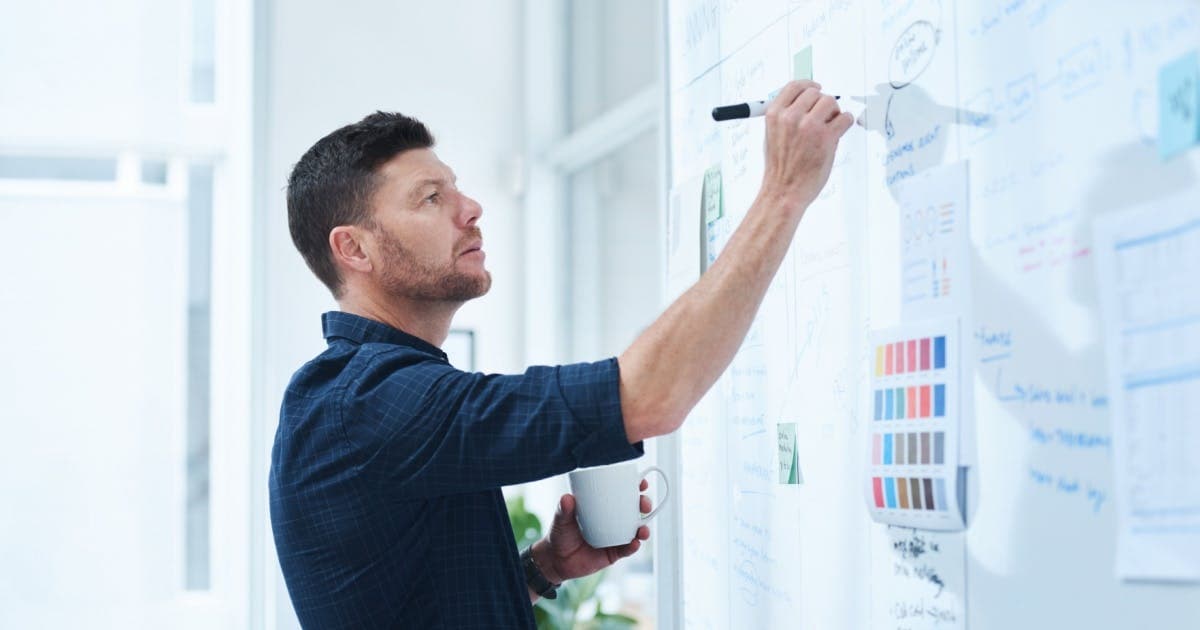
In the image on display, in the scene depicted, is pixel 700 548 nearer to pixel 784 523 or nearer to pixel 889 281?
pixel 784 523

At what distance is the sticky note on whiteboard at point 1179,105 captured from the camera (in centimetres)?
72

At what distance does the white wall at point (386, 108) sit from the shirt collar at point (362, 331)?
192 cm

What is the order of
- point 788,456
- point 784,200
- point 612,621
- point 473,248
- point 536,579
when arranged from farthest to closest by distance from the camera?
point 612,621, point 536,579, point 473,248, point 788,456, point 784,200

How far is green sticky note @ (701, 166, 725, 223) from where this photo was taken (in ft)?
5.10

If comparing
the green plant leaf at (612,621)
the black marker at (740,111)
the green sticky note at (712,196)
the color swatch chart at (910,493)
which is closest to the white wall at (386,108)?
the green plant leaf at (612,621)

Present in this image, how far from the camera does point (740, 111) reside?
1.14 metres

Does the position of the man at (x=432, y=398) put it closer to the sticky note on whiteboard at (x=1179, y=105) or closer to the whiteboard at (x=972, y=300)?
the whiteboard at (x=972, y=300)

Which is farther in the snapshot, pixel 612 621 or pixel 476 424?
pixel 612 621

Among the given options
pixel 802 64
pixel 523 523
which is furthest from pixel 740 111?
pixel 523 523

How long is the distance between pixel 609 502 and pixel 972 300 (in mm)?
590

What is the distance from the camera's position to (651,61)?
302 centimetres

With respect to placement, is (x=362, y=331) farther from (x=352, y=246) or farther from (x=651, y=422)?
(x=651, y=422)

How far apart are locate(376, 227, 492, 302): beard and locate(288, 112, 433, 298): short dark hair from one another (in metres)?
0.05

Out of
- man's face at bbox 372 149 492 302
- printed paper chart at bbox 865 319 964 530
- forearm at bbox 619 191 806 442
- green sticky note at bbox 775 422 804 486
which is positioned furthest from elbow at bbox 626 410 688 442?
man's face at bbox 372 149 492 302
